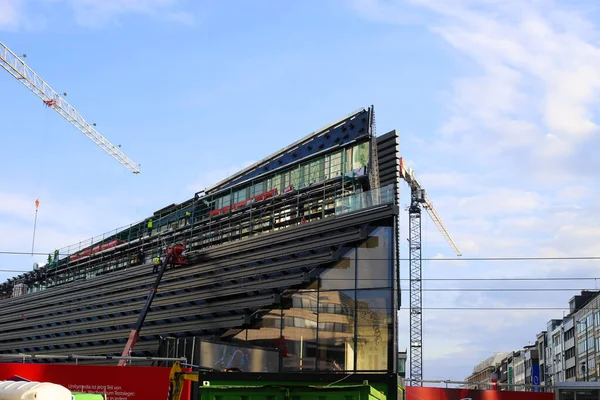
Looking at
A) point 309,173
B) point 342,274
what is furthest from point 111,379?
point 309,173

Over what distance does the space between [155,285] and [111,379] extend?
29.3 meters

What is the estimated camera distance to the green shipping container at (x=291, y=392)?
1049 cm

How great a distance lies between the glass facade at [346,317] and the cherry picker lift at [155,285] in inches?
542

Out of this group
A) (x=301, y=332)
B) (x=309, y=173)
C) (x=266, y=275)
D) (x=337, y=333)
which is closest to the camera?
(x=337, y=333)

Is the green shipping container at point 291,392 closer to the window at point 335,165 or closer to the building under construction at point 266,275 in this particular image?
the building under construction at point 266,275

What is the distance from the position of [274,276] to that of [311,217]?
4210 millimetres

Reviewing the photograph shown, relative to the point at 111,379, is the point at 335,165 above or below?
above

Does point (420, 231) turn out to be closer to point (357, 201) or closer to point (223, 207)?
point (223, 207)

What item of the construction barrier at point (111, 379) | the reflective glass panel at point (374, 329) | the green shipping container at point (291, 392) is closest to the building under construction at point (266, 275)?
the reflective glass panel at point (374, 329)

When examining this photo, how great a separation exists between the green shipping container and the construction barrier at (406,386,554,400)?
10.7 metres

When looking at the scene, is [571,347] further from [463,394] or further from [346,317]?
[463,394]

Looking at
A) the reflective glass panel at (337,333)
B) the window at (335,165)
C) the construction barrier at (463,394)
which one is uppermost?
the window at (335,165)

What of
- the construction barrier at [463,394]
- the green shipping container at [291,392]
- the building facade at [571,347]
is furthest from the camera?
the building facade at [571,347]

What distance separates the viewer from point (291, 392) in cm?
1091
